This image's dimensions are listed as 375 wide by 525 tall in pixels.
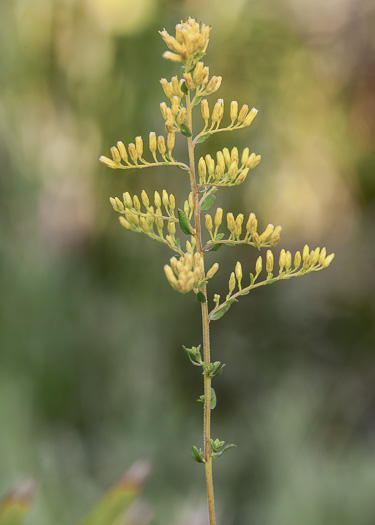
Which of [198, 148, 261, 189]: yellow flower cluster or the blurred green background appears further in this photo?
the blurred green background

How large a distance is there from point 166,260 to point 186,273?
98cm

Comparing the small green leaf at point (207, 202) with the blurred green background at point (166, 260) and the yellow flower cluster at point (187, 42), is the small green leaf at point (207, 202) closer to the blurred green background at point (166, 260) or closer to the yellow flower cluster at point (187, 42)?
the yellow flower cluster at point (187, 42)

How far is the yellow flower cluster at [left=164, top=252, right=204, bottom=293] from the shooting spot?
0.66ft

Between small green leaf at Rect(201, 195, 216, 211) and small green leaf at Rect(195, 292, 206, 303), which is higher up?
small green leaf at Rect(201, 195, 216, 211)

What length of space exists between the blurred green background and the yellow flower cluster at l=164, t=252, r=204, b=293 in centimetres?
73

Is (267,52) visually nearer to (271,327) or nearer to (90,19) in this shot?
(90,19)

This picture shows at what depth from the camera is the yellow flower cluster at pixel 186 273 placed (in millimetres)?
202

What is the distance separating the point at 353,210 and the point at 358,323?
248mm

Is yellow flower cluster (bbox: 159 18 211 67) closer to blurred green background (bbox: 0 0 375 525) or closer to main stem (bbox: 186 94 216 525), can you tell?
main stem (bbox: 186 94 216 525)

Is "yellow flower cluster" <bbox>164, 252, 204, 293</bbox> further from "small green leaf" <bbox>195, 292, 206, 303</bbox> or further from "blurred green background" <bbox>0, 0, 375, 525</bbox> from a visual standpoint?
"blurred green background" <bbox>0, 0, 375, 525</bbox>

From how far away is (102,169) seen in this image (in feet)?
3.73

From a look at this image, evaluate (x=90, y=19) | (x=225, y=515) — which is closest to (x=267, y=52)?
(x=90, y=19)

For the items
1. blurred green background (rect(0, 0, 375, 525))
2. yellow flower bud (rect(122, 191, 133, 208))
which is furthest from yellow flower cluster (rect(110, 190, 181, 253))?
blurred green background (rect(0, 0, 375, 525))

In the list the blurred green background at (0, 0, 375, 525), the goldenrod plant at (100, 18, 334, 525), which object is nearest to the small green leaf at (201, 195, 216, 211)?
the goldenrod plant at (100, 18, 334, 525)
